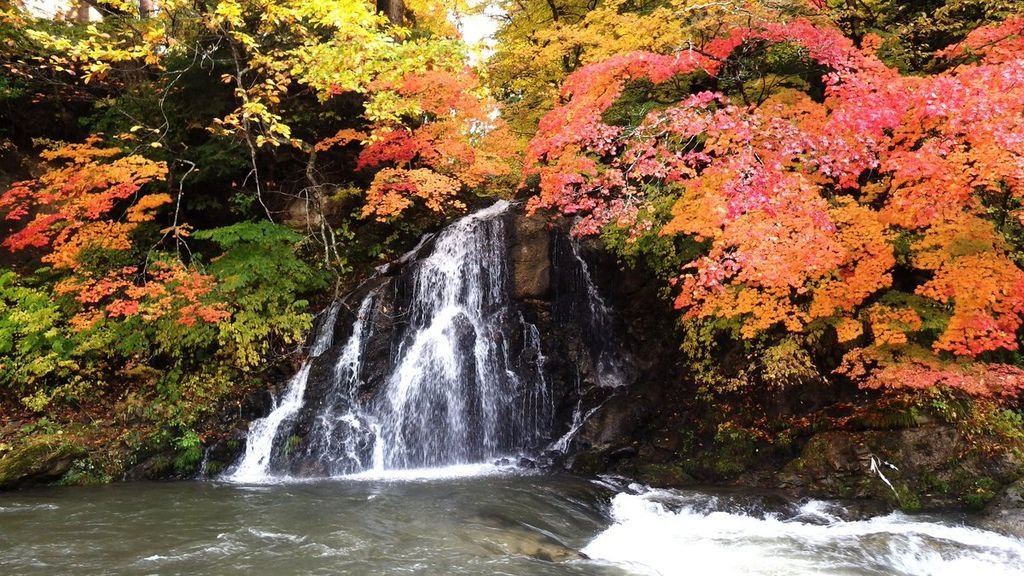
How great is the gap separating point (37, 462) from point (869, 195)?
12.1 meters

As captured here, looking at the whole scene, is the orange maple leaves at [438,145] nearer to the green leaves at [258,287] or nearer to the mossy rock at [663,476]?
the green leaves at [258,287]

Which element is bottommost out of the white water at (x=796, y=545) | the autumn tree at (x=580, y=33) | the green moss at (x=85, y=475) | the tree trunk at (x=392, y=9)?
the white water at (x=796, y=545)

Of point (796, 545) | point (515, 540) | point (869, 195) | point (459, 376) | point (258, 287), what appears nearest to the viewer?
point (515, 540)

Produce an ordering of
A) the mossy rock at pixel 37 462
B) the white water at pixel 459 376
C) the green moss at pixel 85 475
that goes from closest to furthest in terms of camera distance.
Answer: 1. the mossy rock at pixel 37 462
2. the green moss at pixel 85 475
3. the white water at pixel 459 376

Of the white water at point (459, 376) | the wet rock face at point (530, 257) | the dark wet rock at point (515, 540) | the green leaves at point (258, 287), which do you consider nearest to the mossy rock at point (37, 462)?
the green leaves at point (258, 287)

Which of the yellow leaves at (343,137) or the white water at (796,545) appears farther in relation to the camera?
the yellow leaves at (343,137)

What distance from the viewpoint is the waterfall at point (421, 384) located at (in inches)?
362

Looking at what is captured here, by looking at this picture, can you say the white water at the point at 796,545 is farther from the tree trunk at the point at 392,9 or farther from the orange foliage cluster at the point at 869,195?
the tree trunk at the point at 392,9

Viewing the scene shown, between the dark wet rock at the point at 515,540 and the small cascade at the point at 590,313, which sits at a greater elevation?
the small cascade at the point at 590,313

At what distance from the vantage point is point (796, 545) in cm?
611

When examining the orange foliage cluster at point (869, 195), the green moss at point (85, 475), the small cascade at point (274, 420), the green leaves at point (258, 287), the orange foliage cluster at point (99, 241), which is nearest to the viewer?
the orange foliage cluster at point (869, 195)

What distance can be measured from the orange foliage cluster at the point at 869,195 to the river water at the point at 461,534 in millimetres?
2163

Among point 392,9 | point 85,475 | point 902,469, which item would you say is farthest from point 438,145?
point 902,469

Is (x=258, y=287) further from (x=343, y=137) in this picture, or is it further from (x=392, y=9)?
(x=392, y=9)
